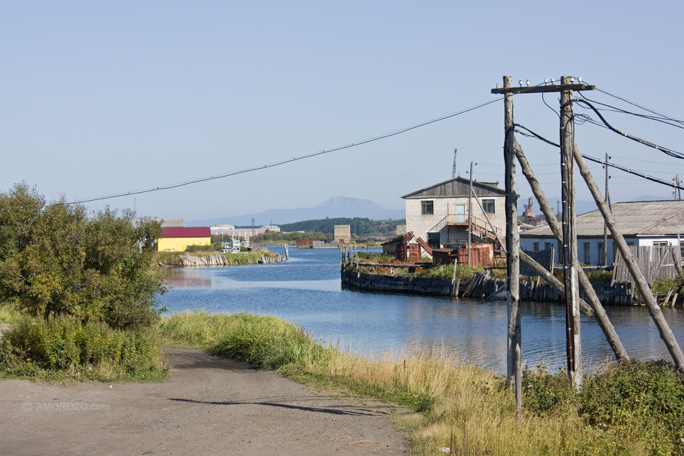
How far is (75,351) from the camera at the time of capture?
16703mm

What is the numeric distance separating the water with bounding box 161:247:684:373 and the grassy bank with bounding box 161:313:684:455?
5655mm

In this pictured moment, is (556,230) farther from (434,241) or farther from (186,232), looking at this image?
(186,232)

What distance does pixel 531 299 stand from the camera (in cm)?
5134

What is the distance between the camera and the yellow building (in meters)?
131

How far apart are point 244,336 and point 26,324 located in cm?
619

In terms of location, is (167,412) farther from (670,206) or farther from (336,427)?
(670,206)

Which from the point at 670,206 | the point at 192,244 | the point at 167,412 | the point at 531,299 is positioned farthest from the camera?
the point at 192,244

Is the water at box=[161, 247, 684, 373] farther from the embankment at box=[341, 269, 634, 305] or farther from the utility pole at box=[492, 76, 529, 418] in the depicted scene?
the utility pole at box=[492, 76, 529, 418]

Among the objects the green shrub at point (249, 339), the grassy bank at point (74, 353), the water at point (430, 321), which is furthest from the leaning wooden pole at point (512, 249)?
the water at point (430, 321)

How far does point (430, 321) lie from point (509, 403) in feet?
99.9

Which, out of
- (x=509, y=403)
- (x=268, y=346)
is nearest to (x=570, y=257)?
(x=509, y=403)

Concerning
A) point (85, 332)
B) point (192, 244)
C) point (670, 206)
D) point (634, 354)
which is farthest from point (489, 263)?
point (192, 244)

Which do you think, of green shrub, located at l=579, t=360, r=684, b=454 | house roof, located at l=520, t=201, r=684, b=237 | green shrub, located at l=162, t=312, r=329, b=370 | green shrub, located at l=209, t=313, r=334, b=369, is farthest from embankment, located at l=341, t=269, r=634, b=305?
green shrub, located at l=579, t=360, r=684, b=454

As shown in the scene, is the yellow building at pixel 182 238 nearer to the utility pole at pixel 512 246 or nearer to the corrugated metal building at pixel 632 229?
the corrugated metal building at pixel 632 229
